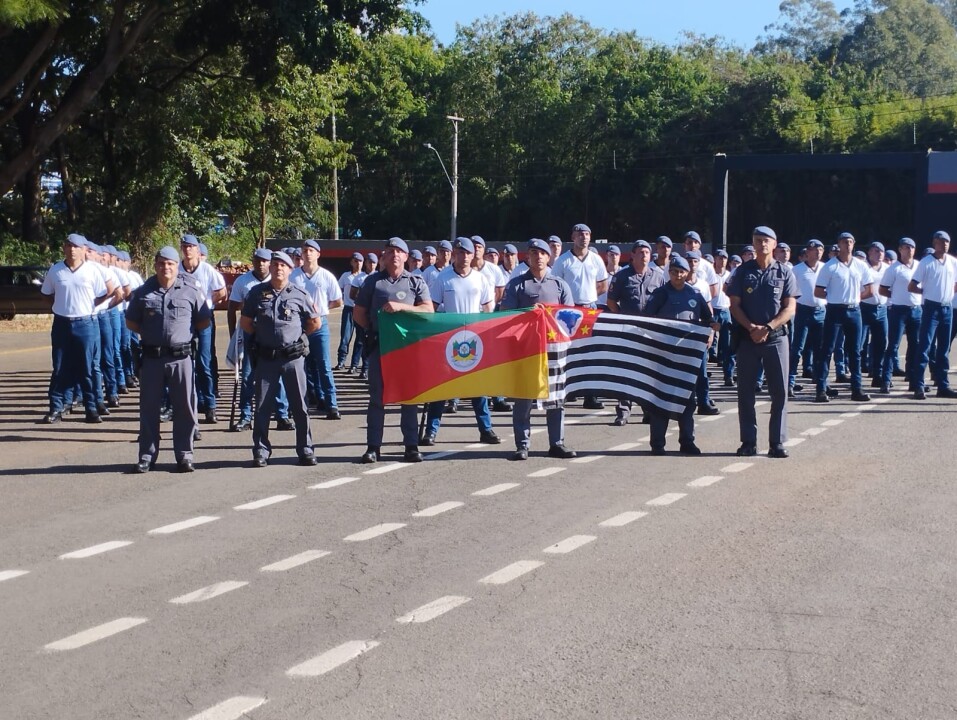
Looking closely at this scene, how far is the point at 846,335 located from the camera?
18.0 m

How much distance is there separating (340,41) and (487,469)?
Result: 52.6ft

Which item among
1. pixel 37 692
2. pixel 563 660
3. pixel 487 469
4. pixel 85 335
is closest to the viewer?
pixel 37 692

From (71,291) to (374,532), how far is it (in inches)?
300

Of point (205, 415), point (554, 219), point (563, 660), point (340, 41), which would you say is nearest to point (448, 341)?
point (205, 415)

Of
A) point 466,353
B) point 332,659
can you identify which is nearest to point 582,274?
point 466,353

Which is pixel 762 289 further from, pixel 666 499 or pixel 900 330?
pixel 900 330

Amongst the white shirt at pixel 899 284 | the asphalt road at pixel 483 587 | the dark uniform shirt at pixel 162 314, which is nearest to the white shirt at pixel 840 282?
the white shirt at pixel 899 284

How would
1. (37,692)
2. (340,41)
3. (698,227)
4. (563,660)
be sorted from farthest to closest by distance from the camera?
(698,227) → (340,41) → (563,660) → (37,692)

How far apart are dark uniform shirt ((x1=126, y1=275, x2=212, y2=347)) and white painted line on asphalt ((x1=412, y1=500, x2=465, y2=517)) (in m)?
3.26

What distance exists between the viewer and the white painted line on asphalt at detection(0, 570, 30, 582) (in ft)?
26.3

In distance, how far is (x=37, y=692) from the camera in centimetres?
590

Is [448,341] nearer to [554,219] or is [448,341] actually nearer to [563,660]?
[563,660]

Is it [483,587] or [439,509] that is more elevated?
[439,509]

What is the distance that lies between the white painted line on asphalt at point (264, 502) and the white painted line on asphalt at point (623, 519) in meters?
2.61
